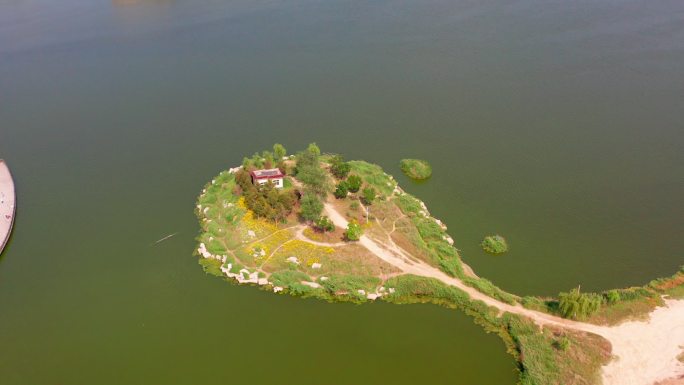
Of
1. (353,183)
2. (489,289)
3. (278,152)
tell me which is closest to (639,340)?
(489,289)

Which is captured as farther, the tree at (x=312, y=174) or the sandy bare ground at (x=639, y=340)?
the tree at (x=312, y=174)

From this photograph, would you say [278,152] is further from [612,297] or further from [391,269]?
[612,297]

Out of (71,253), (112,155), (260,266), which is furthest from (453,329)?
(112,155)

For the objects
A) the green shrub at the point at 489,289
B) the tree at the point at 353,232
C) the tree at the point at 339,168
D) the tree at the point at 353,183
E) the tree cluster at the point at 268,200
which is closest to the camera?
the green shrub at the point at 489,289

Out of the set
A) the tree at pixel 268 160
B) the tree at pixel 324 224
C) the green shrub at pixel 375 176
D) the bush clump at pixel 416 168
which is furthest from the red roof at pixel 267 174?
the bush clump at pixel 416 168

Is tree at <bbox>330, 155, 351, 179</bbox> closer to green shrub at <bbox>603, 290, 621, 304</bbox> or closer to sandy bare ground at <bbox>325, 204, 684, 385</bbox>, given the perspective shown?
sandy bare ground at <bbox>325, 204, 684, 385</bbox>

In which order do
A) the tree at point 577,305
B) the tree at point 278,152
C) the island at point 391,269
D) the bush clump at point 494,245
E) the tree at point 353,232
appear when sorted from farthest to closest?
the tree at point 278,152
the bush clump at point 494,245
the tree at point 353,232
the tree at point 577,305
the island at point 391,269

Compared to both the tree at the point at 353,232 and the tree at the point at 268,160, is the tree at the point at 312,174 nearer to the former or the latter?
the tree at the point at 268,160
